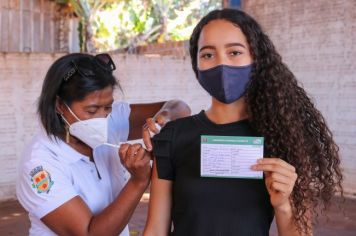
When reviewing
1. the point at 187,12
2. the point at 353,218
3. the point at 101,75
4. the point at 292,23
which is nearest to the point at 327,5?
the point at 292,23

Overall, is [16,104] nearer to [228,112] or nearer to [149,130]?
[149,130]

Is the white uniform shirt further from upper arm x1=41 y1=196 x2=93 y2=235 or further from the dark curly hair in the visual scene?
the dark curly hair

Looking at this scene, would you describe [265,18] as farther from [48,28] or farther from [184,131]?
[184,131]

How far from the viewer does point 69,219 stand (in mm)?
1862

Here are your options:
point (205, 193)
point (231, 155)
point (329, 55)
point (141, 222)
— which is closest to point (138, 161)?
point (205, 193)

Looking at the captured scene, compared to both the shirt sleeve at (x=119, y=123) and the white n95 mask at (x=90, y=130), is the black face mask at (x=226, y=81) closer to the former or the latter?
the white n95 mask at (x=90, y=130)

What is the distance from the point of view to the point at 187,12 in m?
21.0

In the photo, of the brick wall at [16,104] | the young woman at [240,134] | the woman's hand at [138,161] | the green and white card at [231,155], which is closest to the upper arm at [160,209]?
the young woman at [240,134]

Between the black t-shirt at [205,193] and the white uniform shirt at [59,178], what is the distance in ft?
1.59

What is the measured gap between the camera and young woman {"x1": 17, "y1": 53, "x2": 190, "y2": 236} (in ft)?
6.11

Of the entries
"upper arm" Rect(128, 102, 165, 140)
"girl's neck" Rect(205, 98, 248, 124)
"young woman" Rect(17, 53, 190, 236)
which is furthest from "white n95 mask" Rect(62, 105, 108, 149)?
"girl's neck" Rect(205, 98, 248, 124)

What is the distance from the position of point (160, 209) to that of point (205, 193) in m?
0.21

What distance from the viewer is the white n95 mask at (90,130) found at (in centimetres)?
207

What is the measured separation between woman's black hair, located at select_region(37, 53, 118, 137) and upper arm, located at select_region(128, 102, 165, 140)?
58 centimetres
